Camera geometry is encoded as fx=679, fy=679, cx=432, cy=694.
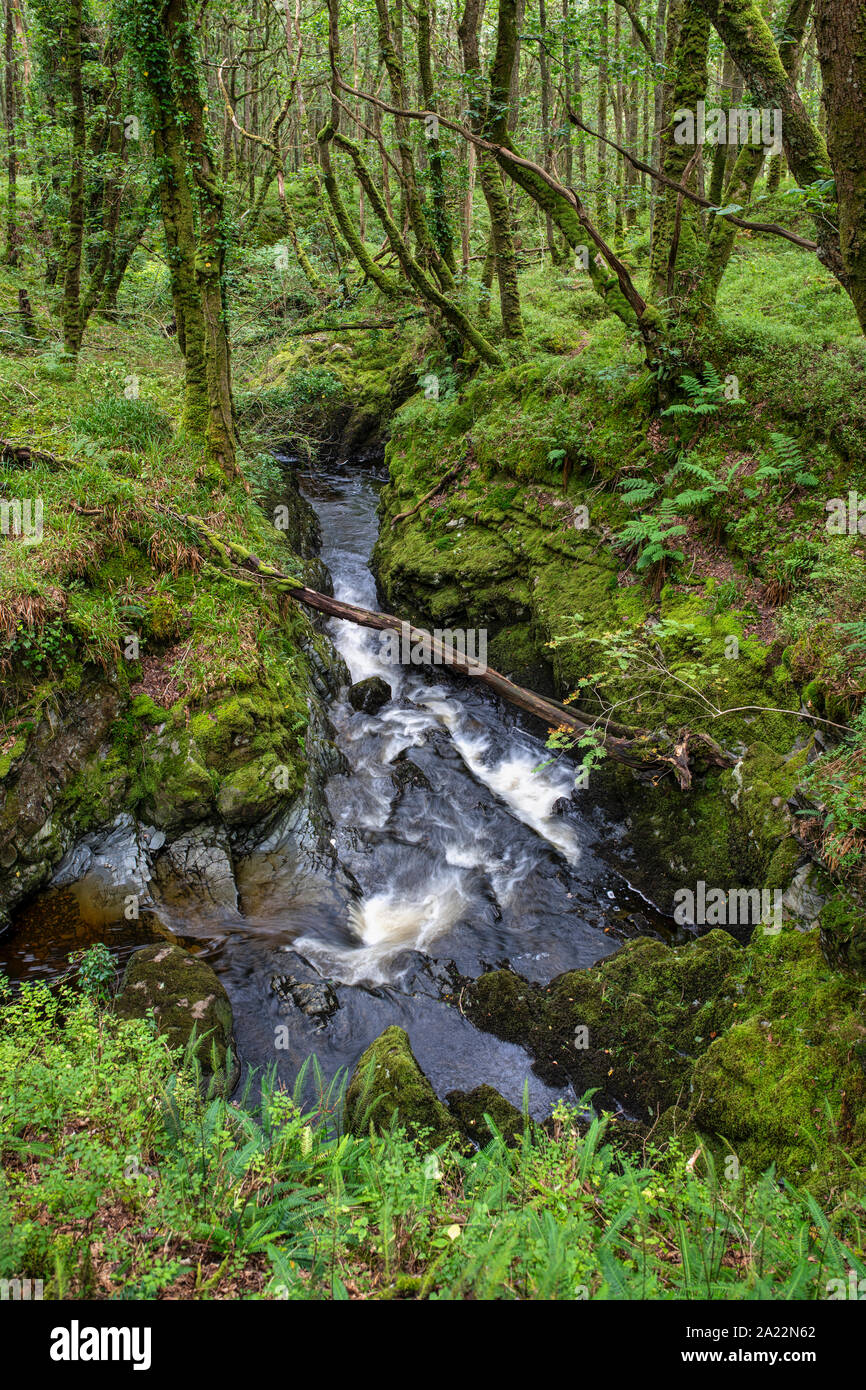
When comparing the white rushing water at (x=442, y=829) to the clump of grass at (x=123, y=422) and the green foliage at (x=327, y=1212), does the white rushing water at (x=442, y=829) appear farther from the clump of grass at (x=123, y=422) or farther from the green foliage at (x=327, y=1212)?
the clump of grass at (x=123, y=422)

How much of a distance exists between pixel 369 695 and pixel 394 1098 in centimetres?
625

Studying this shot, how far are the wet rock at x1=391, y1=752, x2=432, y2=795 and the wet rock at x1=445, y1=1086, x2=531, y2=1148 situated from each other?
4212 millimetres

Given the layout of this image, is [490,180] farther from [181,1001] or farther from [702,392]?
[181,1001]

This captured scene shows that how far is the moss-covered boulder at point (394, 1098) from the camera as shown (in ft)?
15.1

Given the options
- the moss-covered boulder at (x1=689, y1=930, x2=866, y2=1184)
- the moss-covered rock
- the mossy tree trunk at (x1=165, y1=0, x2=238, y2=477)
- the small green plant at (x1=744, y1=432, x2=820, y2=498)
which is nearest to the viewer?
the moss-covered boulder at (x1=689, y1=930, x2=866, y2=1184)

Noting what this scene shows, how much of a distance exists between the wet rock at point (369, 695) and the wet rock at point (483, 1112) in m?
5.91

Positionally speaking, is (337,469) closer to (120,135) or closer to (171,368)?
(171,368)

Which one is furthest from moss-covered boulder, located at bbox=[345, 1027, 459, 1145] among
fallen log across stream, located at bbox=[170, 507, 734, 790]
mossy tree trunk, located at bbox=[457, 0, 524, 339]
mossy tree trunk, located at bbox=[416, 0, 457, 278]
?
mossy tree trunk, located at bbox=[416, 0, 457, 278]

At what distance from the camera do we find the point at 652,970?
569 centimetres

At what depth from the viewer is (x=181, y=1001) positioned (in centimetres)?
541

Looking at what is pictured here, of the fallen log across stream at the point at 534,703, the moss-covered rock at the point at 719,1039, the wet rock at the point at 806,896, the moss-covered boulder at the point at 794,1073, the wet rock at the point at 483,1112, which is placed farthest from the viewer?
the fallen log across stream at the point at 534,703

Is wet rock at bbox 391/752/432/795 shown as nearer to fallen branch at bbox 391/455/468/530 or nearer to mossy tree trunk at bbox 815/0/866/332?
fallen branch at bbox 391/455/468/530

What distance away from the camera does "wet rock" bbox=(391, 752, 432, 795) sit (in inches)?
355

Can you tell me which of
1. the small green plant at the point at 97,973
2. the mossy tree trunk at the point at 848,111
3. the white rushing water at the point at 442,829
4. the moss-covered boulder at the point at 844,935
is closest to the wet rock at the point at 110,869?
the small green plant at the point at 97,973
